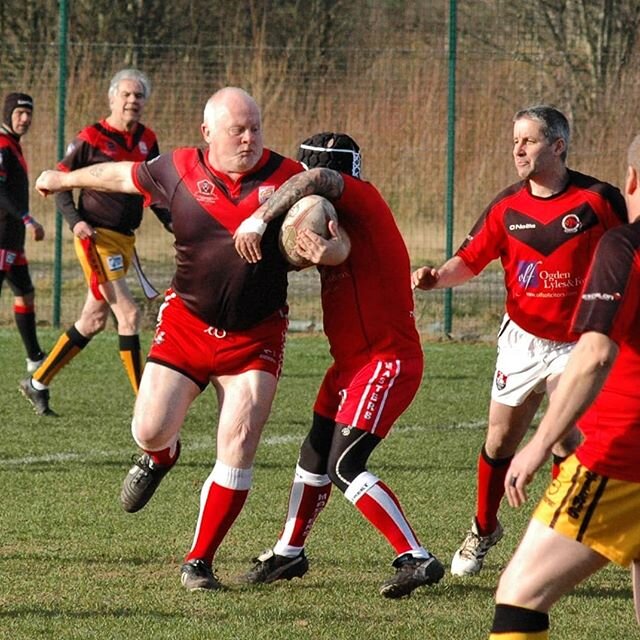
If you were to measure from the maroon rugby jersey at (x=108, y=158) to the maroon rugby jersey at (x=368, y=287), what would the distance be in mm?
4703

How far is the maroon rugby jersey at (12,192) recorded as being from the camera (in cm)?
1168

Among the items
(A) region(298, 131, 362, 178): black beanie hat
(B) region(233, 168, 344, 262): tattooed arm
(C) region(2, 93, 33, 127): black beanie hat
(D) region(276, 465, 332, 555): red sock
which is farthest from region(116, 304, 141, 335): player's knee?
(B) region(233, 168, 344, 262): tattooed arm

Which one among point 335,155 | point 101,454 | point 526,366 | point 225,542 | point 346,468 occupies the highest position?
point 335,155

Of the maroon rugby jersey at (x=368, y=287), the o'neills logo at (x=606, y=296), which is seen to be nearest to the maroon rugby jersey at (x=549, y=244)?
the maroon rugby jersey at (x=368, y=287)

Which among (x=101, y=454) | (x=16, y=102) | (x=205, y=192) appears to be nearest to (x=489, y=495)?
(x=205, y=192)

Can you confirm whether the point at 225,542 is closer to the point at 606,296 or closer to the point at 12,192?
the point at 606,296

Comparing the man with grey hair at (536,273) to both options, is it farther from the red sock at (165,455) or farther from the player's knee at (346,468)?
the red sock at (165,455)

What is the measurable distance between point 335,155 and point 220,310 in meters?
0.80

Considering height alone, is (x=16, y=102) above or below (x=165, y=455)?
above

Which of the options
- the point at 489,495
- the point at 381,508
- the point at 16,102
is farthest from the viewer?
the point at 16,102

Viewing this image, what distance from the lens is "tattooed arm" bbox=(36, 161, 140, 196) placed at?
21.4 ft

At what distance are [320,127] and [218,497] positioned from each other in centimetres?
966

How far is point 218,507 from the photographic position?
20.6 ft

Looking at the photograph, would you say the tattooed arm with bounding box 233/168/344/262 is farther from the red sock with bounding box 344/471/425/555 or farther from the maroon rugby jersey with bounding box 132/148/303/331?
the red sock with bounding box 344/471/425/555
